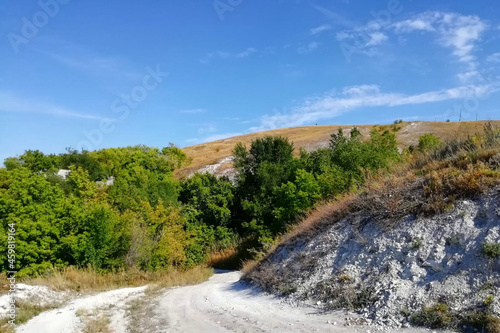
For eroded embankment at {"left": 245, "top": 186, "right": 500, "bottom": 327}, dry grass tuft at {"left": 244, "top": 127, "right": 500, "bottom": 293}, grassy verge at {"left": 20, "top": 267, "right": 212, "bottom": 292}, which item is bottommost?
A: grassy verge at {"left": 20, "top": 267, "right": 212, "bottom": 292}

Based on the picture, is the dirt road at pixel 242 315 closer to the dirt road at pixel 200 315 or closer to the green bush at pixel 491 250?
the dirt road at pixel 200 315

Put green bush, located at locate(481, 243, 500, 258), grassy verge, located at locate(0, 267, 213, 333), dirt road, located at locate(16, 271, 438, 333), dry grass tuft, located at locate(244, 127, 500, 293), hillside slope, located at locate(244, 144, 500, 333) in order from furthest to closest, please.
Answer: grassy verge, located at locate(0, 267, 213, 333)
dry grass tuft, located at locate(244, 127, 500, 293)
dirt road, located at locate(16, 271, 438, 333)
green bush, located at locate(481, 243, 500, 258)
hillside slope, located at locate(244, 144, 500, 333)

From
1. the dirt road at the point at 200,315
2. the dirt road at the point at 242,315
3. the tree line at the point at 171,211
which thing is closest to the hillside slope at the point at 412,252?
the dirt road at the point at 242,315

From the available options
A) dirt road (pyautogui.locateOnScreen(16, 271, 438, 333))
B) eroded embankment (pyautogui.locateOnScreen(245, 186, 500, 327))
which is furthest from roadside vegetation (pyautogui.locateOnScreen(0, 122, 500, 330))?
dirt road (pyautogui.locateOnScreen(16, 271, 438, 333))

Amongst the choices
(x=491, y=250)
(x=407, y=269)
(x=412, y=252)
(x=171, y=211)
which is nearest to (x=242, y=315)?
(x=407, y=269)

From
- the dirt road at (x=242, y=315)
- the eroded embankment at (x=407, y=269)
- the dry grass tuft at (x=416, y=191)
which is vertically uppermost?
the dry grass tuft at (x=416, y=191)

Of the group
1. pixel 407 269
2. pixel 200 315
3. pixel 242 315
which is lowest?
pixel 200 315

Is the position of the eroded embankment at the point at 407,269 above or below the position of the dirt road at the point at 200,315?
above

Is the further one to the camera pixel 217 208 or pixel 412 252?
pixel 217 208

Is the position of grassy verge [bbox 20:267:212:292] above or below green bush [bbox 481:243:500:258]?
below

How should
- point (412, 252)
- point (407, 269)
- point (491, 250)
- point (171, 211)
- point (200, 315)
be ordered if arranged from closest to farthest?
point (491, 250) < point (407, 269) < point (412, 252) < point (200, 315) < point (171, 211)

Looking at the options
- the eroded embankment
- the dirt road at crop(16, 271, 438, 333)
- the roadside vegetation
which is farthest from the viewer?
the roadside vegetation

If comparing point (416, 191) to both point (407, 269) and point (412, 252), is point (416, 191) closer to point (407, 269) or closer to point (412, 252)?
point (412, 252)

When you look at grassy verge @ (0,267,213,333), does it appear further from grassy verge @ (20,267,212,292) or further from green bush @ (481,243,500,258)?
green bush @ (481,243,500,258)
